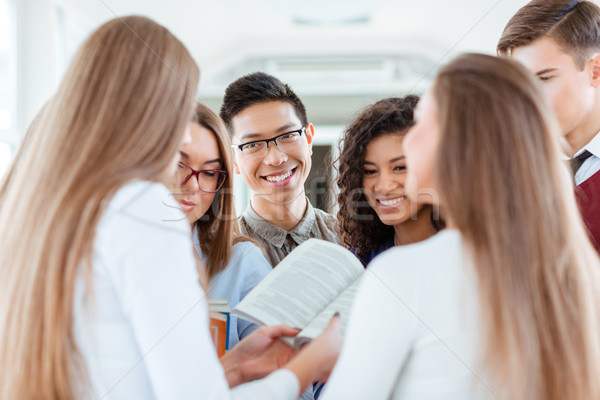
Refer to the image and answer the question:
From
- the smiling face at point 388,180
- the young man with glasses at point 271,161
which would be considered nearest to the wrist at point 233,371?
the smiling face at point 388,180

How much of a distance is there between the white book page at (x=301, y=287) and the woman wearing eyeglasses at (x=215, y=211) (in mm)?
338

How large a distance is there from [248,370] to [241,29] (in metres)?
5.34

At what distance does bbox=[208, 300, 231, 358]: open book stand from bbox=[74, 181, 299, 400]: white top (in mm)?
460

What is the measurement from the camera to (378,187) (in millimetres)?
1661

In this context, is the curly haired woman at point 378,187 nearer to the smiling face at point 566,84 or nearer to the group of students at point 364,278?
the smiling face at point 566,84

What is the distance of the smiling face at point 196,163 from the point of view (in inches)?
60.8

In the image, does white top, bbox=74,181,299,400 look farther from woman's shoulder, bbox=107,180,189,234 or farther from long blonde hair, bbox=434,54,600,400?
long blonde hair, bbox=434,54,600,400

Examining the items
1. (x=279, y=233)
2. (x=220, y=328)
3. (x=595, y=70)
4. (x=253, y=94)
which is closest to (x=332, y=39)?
(x=253, y=94)

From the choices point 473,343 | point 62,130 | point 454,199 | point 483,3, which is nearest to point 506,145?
point 454,199

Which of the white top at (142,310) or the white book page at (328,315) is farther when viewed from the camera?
the white book page at (328,315)

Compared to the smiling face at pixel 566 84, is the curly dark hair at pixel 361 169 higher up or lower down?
lower down

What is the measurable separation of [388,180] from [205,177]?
570 mm

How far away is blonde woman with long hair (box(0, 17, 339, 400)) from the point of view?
77 cm

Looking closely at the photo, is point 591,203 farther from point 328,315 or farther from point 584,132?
point 328,315
